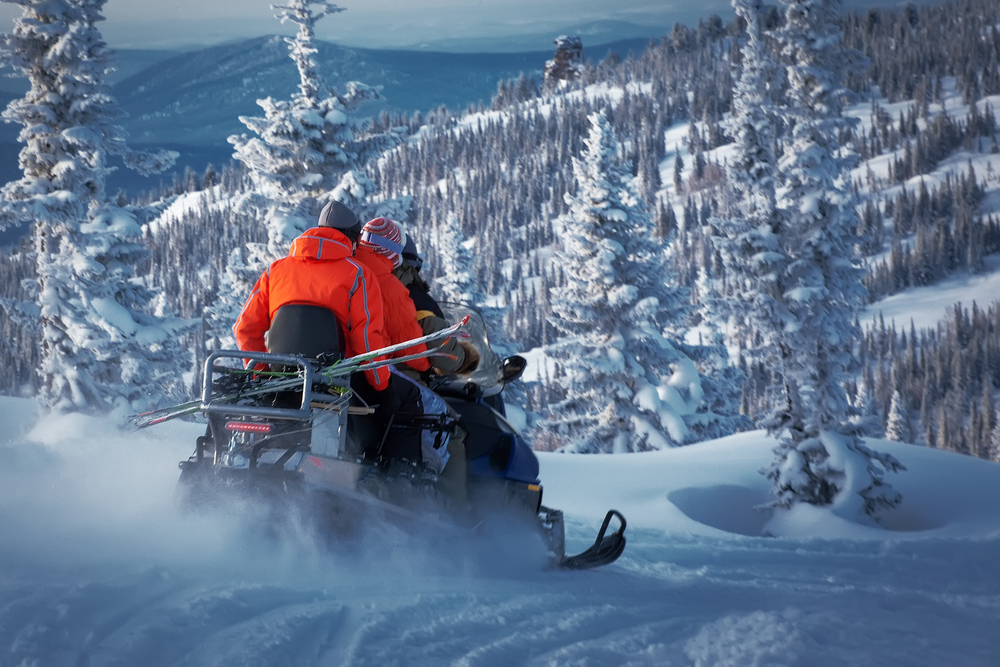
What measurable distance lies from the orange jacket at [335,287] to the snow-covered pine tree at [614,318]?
1460 centimetres

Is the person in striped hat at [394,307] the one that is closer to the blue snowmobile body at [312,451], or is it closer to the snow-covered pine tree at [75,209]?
the blue snowmobile body at [312,451]

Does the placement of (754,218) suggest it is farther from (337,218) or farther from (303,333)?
(303,333)

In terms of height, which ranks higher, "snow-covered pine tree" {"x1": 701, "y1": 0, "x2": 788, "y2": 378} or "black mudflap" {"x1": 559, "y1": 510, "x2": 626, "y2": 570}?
"snow-covered pine tree" {"x1": 701, "y1": 0, "x2": 788, "y2": 378}

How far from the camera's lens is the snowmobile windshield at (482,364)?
15.9 ft

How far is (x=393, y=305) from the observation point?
14.4ft

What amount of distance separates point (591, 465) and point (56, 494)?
790cm

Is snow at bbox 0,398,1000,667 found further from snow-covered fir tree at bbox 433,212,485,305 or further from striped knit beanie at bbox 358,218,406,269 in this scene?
snow-covered fir tree at bbox 433,212,485,305

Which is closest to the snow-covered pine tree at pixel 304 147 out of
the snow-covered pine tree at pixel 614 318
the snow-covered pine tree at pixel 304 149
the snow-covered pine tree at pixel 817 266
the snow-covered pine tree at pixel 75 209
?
the snow-covered pine tree at pixel 304 149

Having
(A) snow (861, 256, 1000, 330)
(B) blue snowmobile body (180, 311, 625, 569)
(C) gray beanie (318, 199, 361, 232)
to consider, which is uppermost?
(C) gray beanie (318, 199, 361, 232)

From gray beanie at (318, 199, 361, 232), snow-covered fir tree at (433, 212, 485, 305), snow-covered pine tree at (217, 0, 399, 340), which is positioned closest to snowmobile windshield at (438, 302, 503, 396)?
gray beanie at (318, 199, 361, 232)

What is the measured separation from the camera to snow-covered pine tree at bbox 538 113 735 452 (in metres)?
18.3

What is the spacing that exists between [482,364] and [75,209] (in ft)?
42.6

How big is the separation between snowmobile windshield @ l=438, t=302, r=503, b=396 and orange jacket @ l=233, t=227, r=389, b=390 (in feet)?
2.84

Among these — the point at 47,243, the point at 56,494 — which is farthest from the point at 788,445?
the point at 47,243
